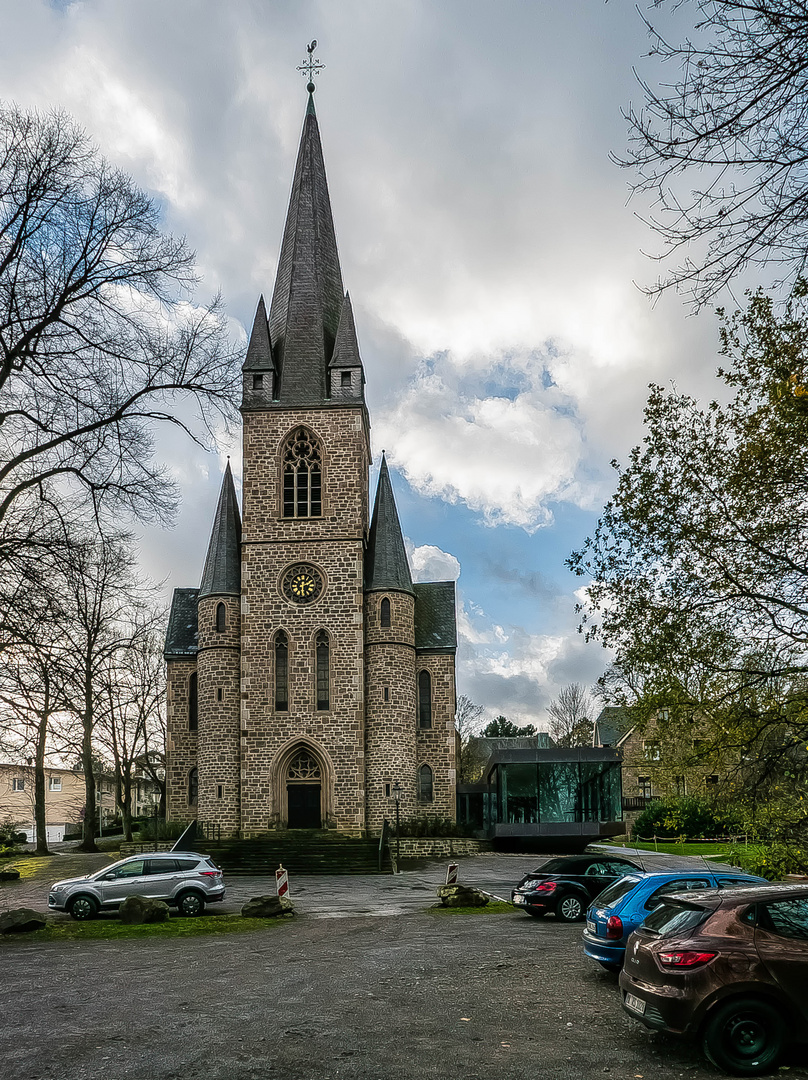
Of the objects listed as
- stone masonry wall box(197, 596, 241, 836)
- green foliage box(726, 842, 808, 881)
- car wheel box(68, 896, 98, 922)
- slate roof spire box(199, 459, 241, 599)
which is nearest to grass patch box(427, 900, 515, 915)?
car wheel box(68, 896, 98, 922)

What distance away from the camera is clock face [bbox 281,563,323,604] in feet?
136

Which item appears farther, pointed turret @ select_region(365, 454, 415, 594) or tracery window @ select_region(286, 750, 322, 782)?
pointed turret @ select_region(365, 454, 415, 594)

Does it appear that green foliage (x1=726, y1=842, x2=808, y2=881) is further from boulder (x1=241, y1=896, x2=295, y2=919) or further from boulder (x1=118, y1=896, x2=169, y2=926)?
boulder (x1=118, y1=896, x2=169, y2=926)

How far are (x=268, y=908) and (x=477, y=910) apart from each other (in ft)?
14.5

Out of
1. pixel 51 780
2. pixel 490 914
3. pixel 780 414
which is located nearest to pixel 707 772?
pixel 780 414

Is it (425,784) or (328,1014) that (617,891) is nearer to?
(328,1014)

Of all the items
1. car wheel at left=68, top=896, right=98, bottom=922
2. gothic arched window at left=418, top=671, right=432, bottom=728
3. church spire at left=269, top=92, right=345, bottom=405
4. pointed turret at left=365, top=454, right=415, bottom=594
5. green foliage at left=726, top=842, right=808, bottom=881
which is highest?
church spire at left=269, top=92, right=345, bottom=405

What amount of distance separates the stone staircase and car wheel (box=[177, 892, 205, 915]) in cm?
1375

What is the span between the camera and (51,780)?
240 ft

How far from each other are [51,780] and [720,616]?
68.7 meters

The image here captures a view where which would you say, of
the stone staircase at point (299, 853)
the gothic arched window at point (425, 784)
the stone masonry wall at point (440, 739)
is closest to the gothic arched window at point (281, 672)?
the stone staircase at point (299, 853)

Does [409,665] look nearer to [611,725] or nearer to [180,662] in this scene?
[180,662]

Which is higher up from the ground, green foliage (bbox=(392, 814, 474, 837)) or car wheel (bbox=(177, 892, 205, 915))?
car wheel (bbox=(177, 892, 205, 915))

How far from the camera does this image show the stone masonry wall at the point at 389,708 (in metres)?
39.7
